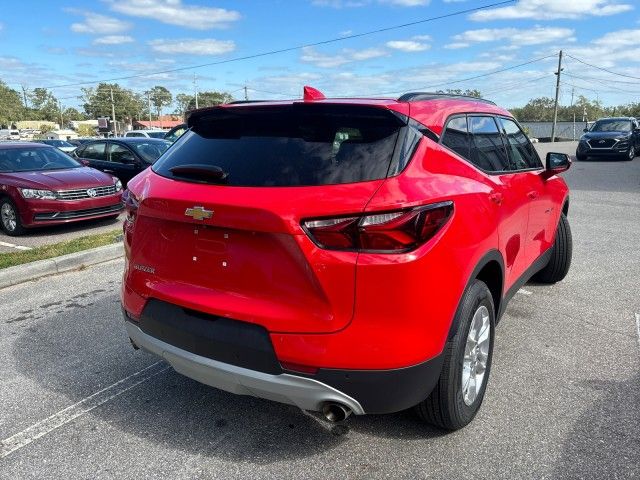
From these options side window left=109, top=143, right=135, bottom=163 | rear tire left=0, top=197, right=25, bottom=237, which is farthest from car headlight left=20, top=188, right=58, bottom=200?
side window left=109, top=143, right=135, bottom=163

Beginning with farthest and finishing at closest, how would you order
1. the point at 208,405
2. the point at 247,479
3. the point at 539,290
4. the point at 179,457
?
the point at 539,290 → the point at 208,405 → the point at 179,457 → the point at 247,479

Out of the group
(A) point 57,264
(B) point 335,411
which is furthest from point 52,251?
(B) point 335,411

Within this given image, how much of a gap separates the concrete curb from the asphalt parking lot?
123 cm

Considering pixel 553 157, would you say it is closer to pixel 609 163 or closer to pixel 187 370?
pixel 187 370

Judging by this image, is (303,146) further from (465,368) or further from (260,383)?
(465,368)

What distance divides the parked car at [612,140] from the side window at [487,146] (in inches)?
834

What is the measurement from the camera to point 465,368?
273cm

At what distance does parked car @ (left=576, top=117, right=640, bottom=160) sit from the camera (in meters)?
21.6

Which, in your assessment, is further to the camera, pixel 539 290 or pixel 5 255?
pixel 5 255

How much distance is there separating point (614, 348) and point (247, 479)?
288cm

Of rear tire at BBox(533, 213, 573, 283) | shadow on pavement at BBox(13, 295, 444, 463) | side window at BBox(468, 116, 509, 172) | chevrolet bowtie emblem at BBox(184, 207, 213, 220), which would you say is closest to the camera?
chevrolet bowtie emblem at BBox(184, 207, 213, 220)

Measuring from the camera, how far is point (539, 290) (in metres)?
5.17

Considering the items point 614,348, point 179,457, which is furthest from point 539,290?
point 179,457

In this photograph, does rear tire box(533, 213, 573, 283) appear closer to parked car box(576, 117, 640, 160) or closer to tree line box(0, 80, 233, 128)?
parked car box(576, 117, 640, 160)
